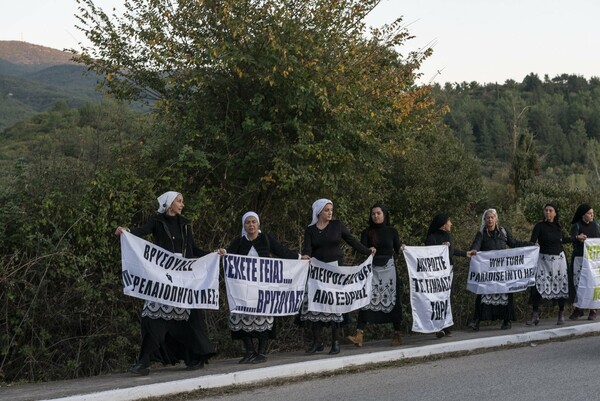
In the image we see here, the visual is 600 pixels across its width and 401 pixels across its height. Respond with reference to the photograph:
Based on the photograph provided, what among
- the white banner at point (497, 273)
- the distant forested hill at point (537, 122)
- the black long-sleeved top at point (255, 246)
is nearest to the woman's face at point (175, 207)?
the black long-sleeved top at point (255, 246)

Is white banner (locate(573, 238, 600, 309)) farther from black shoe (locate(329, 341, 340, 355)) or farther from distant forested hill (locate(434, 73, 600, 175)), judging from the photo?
distant forested hill (locate(434, 73, 600, 175))

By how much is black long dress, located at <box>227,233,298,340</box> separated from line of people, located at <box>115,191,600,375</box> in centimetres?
1

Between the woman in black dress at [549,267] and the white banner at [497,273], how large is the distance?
0.69 metres

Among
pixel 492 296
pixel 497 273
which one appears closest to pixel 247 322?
pixel 492 296

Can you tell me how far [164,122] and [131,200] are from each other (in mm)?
2086

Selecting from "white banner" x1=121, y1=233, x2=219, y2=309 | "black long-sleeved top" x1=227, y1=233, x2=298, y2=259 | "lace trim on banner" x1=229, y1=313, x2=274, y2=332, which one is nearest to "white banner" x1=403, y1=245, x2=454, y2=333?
"black long-sleeved top" x1=227, y1=233, x2=298, y2=259

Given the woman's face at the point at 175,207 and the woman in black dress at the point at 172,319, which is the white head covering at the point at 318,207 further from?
the woman's face at the point at 175,207

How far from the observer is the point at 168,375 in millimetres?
9227

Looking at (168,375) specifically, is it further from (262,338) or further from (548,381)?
(548,381)

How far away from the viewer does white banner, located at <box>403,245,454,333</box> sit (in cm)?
1226

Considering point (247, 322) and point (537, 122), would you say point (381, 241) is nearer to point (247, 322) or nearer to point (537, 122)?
point (247, 322)

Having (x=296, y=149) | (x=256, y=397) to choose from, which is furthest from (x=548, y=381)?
(x=296, y=149)

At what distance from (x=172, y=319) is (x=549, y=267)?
25.5 ft

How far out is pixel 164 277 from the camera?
971 centimetres
